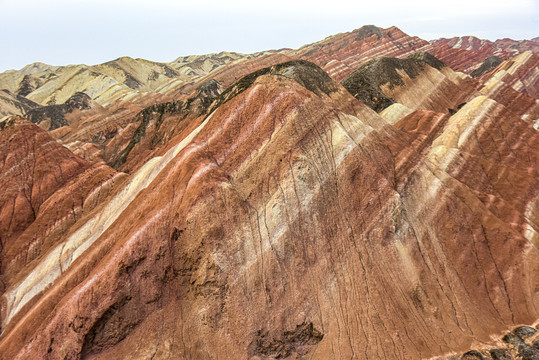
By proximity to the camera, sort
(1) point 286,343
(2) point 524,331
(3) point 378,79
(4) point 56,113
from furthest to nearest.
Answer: (4) point 56,113
(3) point 378,79
(2) point 524,331
(1) point 286,343

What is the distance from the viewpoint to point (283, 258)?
2364 centimetres

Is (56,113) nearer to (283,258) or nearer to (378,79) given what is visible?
(378,79)

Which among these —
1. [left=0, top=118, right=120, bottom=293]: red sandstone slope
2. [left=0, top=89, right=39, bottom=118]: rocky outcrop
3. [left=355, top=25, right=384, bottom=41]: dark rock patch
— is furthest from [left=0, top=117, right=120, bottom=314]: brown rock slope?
[left=355, top=25, right=384, bottom=41]: dark rock patch

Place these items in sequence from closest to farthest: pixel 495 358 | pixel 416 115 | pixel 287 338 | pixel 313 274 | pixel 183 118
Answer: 1. pixel 495 358
2. pixel 287 338
3. pixel 313 274
4. pixel 416 115
5. pixel 183 118

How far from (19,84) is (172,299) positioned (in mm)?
159712

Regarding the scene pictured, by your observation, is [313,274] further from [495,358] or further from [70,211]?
[70,211]

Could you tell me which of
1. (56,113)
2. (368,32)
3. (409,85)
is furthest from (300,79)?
(368,32)

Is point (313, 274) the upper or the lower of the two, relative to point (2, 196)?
lower

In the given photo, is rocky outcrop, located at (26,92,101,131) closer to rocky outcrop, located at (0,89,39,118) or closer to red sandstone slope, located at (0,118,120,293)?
rocky outcrop, located at (0,89,39,118)

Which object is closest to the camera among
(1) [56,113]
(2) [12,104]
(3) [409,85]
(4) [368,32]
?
(3) [409,85]

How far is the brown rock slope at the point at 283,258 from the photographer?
850 inches

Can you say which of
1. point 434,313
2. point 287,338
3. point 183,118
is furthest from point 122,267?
point 183,118

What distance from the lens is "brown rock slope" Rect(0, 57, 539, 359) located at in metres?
21.6

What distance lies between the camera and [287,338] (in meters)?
21.9
